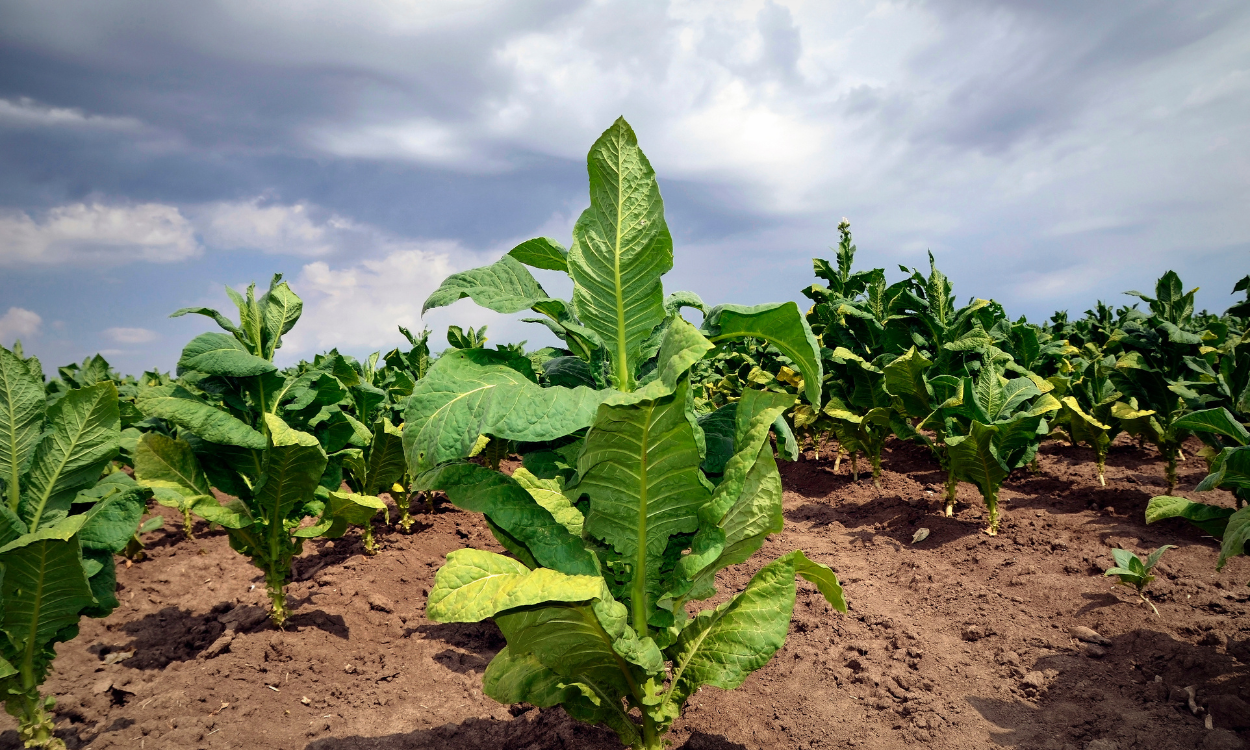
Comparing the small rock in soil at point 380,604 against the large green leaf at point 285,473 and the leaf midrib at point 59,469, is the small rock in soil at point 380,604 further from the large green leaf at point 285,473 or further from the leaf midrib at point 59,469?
the leaf midrib at point 59,469

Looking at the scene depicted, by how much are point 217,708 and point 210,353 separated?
6.05 feet

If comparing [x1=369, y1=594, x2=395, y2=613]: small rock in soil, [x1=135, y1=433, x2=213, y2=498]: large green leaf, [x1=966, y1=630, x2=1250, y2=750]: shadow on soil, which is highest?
[x1=135, y1=433, x2=213, y2=498]: large green leaf

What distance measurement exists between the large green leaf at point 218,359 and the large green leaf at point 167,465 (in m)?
0.60

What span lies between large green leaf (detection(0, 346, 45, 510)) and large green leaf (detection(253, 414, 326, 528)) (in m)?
0.94

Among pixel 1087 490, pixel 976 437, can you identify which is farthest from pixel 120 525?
pixel 1087 490

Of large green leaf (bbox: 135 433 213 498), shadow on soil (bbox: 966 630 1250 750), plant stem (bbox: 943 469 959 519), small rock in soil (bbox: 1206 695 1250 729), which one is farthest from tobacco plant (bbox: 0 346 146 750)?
plant stem (bbox: 943 469 959 519)

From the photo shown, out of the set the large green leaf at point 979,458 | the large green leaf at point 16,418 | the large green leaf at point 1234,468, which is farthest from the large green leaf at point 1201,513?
the large green leaf at point 16,418

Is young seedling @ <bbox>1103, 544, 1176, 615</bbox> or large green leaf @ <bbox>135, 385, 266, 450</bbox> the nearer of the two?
large green leaf @ <bbox>135, 385, 266, 450</bbox>

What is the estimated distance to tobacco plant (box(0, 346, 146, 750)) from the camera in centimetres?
279

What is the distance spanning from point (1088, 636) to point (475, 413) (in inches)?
154

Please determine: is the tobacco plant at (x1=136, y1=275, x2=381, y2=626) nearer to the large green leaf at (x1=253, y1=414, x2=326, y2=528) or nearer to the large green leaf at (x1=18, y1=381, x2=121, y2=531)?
the large green leaf at (x1=253, y1=414, x2=326, y2=528)

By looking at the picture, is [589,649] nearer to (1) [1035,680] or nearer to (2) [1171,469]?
(1) [1035,680]

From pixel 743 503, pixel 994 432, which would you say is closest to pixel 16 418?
pixel 743 503

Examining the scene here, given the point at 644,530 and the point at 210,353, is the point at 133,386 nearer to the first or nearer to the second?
the point at 210,353
